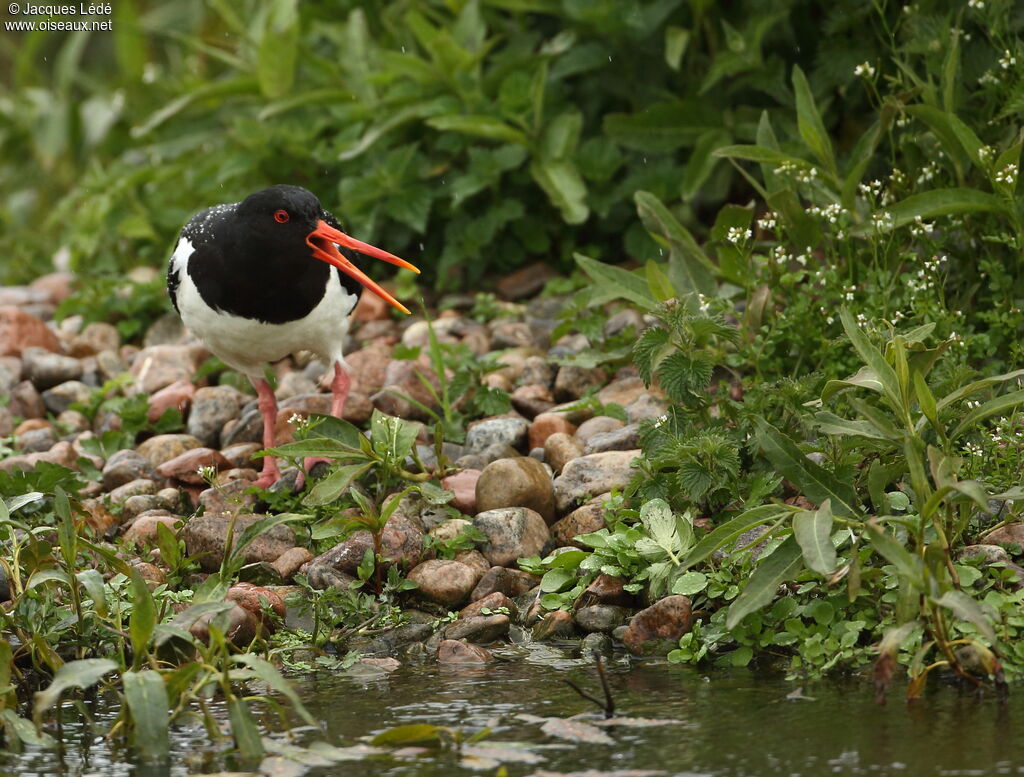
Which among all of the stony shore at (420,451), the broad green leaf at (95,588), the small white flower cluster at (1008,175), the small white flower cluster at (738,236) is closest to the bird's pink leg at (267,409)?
the stony shore at (420,451)

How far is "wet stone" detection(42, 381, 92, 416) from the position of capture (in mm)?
6855

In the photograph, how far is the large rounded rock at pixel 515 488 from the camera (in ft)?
16.5

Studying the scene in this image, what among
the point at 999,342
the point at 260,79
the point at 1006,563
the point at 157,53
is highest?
the point at 157,53

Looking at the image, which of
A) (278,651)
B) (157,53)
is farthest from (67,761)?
(157,53)

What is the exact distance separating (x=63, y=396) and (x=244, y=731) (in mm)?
3926

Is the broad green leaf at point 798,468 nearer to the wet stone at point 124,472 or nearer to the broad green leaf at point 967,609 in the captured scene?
the broad green leaf at point 967,609

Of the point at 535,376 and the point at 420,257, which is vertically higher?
the point at 420,257

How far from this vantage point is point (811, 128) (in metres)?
5.53

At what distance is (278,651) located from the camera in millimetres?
4246

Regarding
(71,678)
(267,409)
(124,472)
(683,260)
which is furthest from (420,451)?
(71,678)

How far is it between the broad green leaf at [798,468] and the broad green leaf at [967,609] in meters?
0.67

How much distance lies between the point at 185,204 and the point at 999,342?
5.26 meters

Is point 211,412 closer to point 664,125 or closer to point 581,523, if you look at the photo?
point 581,523

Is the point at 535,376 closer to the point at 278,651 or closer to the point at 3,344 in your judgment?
the point at 278,651
